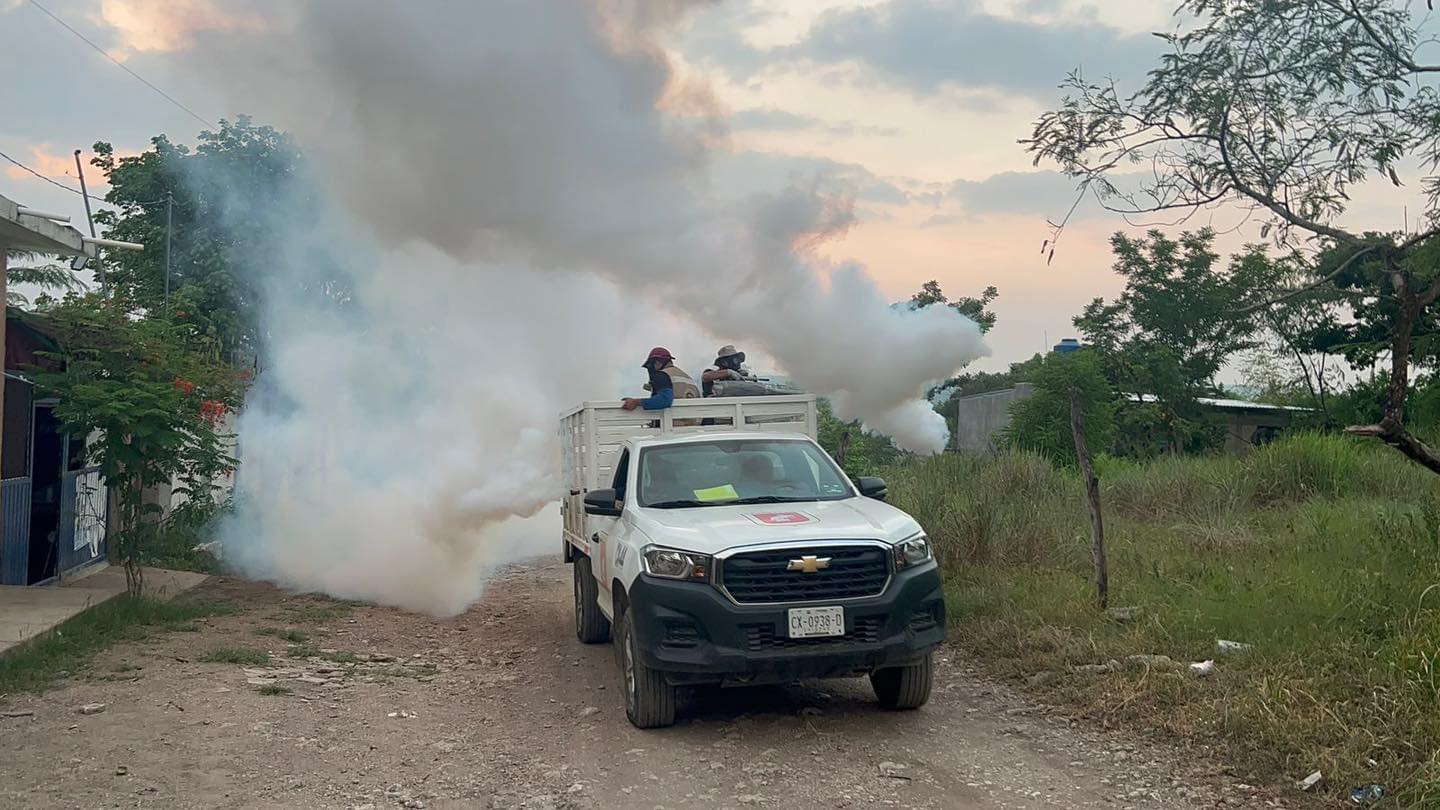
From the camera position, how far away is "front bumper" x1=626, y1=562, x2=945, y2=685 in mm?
6191

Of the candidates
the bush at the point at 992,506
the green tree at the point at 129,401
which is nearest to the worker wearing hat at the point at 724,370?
the bush at the point at 992,506

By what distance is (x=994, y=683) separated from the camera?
25.7 feet

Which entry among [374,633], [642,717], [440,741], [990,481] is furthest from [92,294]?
[990,481]

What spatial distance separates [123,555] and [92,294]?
2707 millimetres

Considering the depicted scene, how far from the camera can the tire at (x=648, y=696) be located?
21.5ft

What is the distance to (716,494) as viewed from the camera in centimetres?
764

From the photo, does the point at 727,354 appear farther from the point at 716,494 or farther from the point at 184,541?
the point at 184,541

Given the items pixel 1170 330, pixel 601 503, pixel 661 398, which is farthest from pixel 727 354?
pixel 1170 330

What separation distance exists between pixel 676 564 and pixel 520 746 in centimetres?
141

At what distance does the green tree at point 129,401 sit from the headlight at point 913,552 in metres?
7.71

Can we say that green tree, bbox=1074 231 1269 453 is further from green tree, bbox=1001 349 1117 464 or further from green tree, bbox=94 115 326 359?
green tree, bbox=94 115 326 359

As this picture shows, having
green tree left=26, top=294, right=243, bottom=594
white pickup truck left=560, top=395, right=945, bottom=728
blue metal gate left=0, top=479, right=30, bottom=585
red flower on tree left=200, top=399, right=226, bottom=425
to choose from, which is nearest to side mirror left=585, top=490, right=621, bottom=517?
white pickup truck left=560, top=395, right=945, bottom=728

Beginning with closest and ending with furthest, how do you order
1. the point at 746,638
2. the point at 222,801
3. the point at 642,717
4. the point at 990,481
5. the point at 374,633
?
the point at 222,801 → the point at 746,638 → the point at 642,717 → the point at 374,633 → the point at 990,481

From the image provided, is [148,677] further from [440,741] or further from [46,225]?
[46,225]
